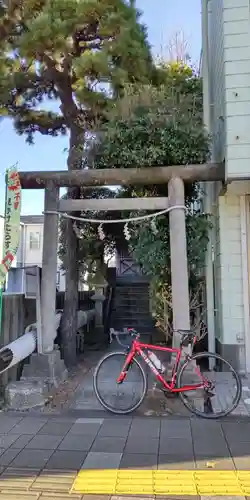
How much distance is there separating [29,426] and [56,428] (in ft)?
0.93

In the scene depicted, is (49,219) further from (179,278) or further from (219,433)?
(219,433)

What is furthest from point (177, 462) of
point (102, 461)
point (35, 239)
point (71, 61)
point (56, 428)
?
point (35, 239)

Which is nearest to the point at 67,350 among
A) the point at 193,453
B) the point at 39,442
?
the point at 39,442

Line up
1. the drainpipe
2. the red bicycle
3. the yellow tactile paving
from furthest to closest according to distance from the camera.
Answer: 1. the drainpipe
2. the red bicycle
3. the yellow tactile paving

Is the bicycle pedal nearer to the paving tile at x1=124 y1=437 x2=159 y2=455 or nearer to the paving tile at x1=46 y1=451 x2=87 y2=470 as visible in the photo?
the paving tile at x1=124 y1=437 x2=159 y2=455

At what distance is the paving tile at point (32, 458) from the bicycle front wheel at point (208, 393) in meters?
1.64

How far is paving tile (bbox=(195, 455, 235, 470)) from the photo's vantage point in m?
3.13

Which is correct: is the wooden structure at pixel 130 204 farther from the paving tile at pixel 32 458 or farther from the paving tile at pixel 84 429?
the paving tile at pixel 32 458

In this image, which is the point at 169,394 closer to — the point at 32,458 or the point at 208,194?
the point at 32,458

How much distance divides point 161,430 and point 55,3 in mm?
6028

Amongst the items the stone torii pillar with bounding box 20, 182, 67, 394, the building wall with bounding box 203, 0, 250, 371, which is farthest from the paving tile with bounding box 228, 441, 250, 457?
the stone torii pillar with bounding box 20, 182, 67, 394

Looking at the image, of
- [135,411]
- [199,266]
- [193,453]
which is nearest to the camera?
[193,453]

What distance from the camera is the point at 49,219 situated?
5859 millimetres

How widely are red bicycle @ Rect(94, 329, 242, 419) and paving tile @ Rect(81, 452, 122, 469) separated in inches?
42.0
